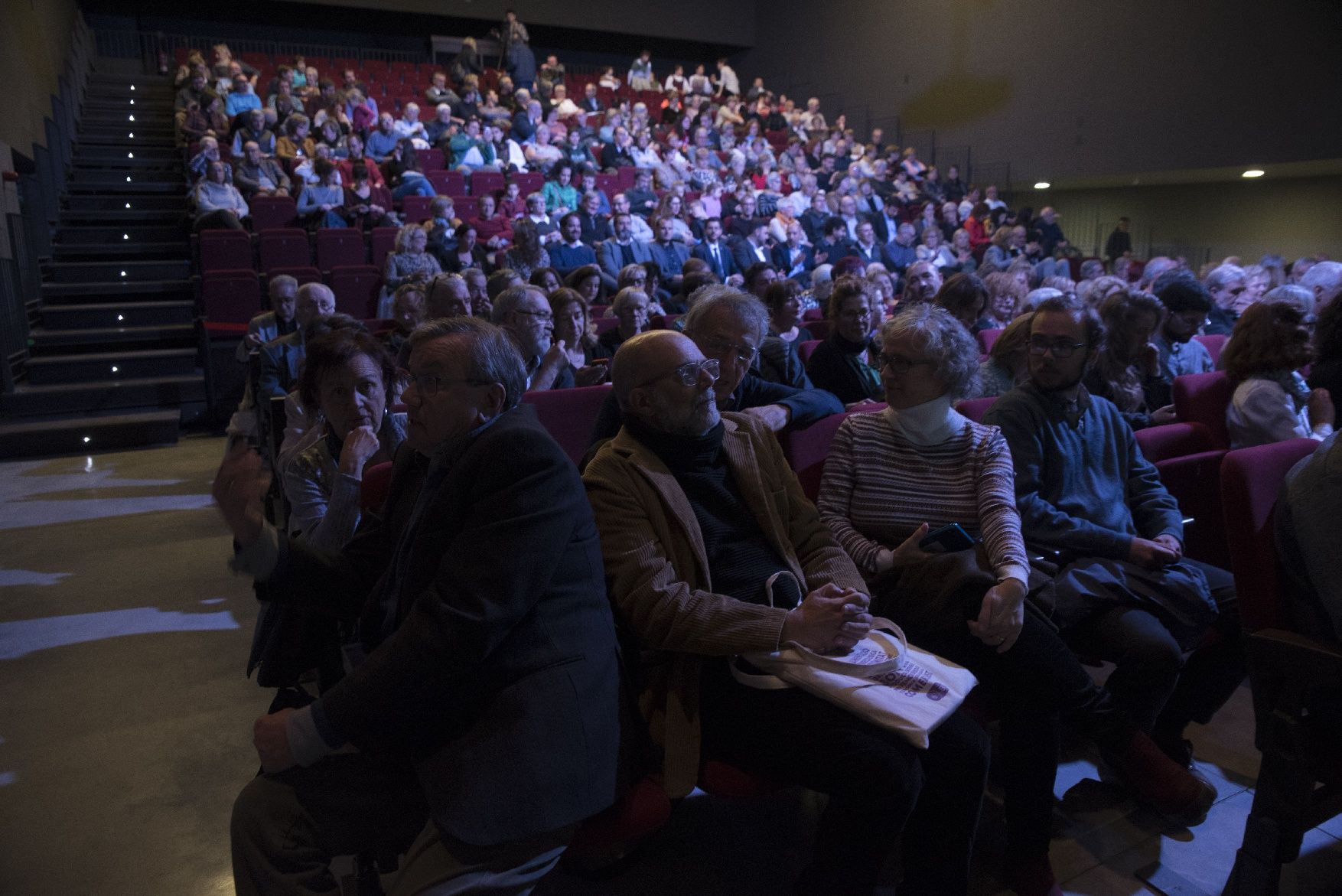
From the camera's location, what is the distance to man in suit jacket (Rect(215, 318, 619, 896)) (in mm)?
1223

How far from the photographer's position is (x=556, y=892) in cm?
168

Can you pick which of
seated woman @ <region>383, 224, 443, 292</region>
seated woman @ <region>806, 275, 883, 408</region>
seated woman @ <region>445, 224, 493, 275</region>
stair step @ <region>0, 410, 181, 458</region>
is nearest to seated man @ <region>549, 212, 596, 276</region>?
seated woman @ <region>445, 224, 493, 275</region>

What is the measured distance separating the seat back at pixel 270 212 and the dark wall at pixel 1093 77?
34.1ft

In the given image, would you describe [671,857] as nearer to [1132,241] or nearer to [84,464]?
[84,464]

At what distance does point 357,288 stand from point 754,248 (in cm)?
417

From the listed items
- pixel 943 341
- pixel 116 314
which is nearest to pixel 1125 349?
pixel 943 341

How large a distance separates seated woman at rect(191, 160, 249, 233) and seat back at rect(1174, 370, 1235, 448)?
6904mm

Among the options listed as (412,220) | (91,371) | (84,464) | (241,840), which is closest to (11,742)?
(241,840)

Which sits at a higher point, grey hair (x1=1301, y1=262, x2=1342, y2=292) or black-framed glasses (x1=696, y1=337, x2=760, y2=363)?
grey hair (x1=1301, y1=262, x2=1342, y2=292)

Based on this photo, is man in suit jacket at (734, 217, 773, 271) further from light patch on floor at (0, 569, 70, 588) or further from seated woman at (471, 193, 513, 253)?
light patch on floor at (0, 569, 70, 588)

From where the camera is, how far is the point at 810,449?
7.57 ft

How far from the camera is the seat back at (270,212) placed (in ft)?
24.8

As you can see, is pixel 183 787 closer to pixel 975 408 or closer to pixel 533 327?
pixel 533 327

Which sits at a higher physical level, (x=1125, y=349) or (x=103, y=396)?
(x=1125, y=349)
